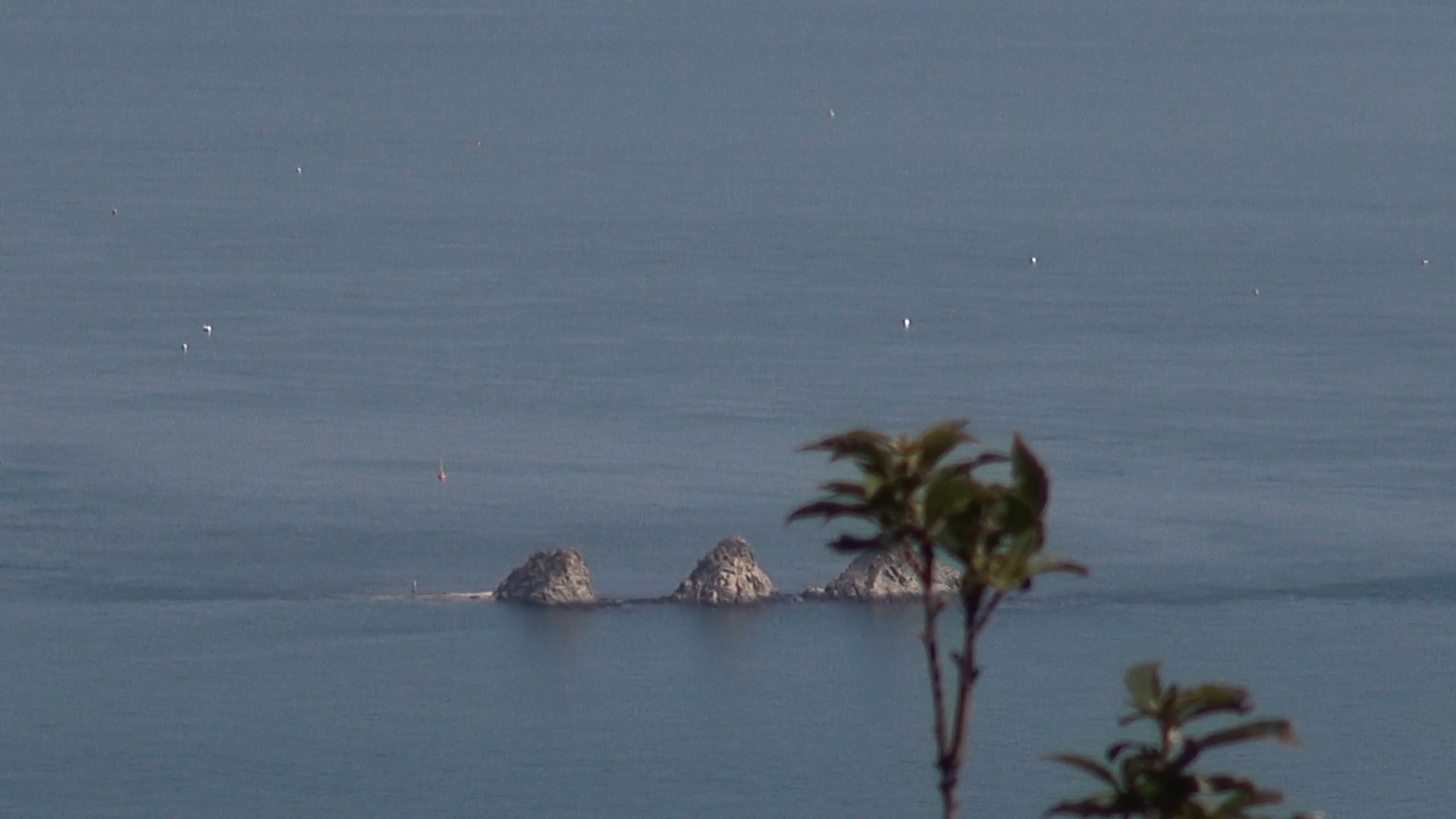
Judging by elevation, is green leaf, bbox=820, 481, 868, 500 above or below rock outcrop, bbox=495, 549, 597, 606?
below

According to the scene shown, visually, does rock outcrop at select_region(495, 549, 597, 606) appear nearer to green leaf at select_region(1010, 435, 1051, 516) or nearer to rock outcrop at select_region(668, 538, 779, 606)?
rock outcrop at select_region(668, 538, 779, 606)

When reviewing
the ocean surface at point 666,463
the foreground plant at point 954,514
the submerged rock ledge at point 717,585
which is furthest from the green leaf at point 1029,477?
the submerged rock ledge at point 717,585

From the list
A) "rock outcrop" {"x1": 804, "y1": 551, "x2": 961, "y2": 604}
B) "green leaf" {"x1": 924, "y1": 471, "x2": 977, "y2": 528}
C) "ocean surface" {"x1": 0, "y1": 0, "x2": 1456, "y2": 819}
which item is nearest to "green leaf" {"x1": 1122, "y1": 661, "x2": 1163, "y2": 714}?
"green leaf" {"x1": 924, "y1": 471, "x2": 977, "y2": 528}

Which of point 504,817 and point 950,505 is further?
point 504,817

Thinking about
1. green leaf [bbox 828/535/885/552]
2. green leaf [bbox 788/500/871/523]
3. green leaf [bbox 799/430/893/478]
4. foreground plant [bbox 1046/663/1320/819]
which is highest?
green leaf [bbox 799/430/893/478]

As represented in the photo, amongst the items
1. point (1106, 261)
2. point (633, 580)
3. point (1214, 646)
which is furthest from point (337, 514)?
point (1106, 261)

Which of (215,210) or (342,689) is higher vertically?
(215,210)

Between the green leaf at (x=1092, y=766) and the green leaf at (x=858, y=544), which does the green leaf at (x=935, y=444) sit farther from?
the green leaf at (x=1092, y=766)

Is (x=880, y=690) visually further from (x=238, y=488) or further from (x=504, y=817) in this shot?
(x=238, y=488)
